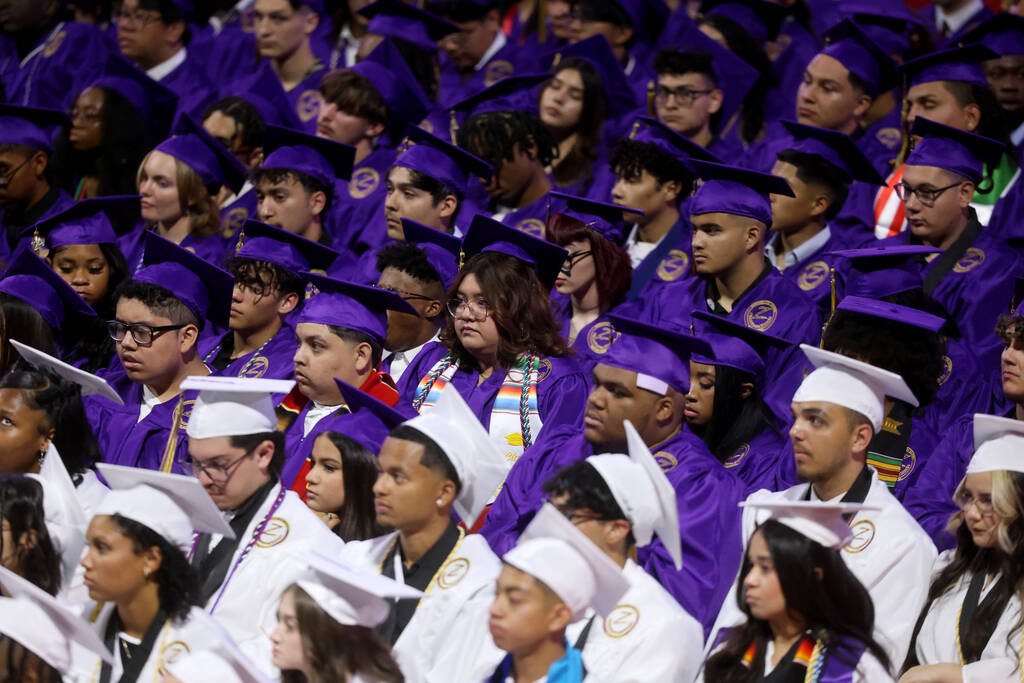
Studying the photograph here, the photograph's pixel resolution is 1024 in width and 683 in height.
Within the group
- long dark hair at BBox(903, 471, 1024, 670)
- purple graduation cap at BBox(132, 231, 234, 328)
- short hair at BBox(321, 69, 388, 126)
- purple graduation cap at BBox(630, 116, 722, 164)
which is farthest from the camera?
short hair at BBox(321, 69, 388, 126)

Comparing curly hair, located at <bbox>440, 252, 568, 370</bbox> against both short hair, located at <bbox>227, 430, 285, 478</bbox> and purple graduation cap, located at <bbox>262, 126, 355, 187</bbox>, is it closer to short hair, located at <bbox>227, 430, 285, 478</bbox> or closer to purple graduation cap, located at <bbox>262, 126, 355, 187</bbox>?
short hair, located at <bbox>227, 430, 285, 478</bbox>


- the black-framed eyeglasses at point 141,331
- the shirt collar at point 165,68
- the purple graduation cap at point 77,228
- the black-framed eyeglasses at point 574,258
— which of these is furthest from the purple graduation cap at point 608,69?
the black-framed eyeglasses at point 141,331

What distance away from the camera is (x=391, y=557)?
410 cm

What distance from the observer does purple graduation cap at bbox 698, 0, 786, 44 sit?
8.25m

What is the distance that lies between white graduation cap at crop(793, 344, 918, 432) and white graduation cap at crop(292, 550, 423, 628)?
1.51m

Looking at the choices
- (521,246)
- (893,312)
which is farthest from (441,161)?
(893,312)

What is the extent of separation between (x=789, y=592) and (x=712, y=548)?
913 millimetres

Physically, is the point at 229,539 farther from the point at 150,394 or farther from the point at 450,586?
the point at 150,394

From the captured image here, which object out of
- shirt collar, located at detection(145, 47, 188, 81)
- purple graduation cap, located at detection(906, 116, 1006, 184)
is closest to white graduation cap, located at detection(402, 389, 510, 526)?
purple graduation cap, located at detection(906, 116, 1006, 184)

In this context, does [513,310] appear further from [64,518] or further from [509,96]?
[509,96]

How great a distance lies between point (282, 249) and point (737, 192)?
2.02 meters

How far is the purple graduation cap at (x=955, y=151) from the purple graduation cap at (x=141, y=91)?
4.45m

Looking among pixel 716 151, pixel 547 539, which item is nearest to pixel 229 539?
pixel 547 539

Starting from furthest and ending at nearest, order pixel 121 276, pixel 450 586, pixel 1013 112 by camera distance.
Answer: pixel 1013 112 < pixel 121 276 < pixel 450 586
